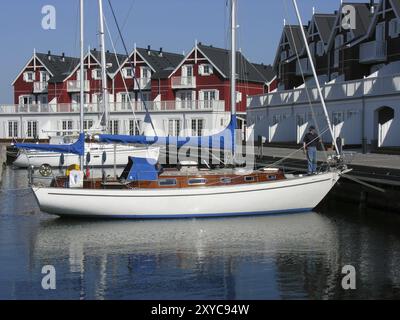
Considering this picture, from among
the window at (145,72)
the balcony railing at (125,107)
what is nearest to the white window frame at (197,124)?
the balcony railing at (125,107)

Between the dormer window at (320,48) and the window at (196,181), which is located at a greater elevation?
the dormer window at (320,48)

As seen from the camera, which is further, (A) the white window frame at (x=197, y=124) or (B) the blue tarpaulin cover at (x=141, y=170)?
(A) the white window frame at (x=197, y=124)

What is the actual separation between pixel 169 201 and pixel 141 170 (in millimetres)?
1635

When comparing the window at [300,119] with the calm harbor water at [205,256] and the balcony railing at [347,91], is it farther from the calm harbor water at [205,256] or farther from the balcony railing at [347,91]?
the calm harbor water at [205,256]

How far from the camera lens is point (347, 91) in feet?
148

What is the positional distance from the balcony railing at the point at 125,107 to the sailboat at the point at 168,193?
1740 inches

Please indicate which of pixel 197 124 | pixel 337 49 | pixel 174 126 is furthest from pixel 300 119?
pixel 174 126

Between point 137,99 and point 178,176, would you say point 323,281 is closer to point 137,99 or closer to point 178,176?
point 178,176

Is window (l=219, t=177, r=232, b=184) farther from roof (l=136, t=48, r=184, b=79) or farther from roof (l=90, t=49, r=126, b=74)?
roof (l=90, t=49, r=126, b=74)

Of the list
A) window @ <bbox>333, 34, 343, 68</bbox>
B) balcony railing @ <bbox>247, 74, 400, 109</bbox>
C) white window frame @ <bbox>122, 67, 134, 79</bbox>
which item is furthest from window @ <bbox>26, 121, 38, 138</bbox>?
window @ <bbox>333, 34, 343, 68</bbox>

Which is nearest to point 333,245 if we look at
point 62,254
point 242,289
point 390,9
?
point 242,289

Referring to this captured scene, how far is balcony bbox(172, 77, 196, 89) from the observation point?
7744 centimetres

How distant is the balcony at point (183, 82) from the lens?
77.4 meters

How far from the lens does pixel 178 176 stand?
82.7 ft
